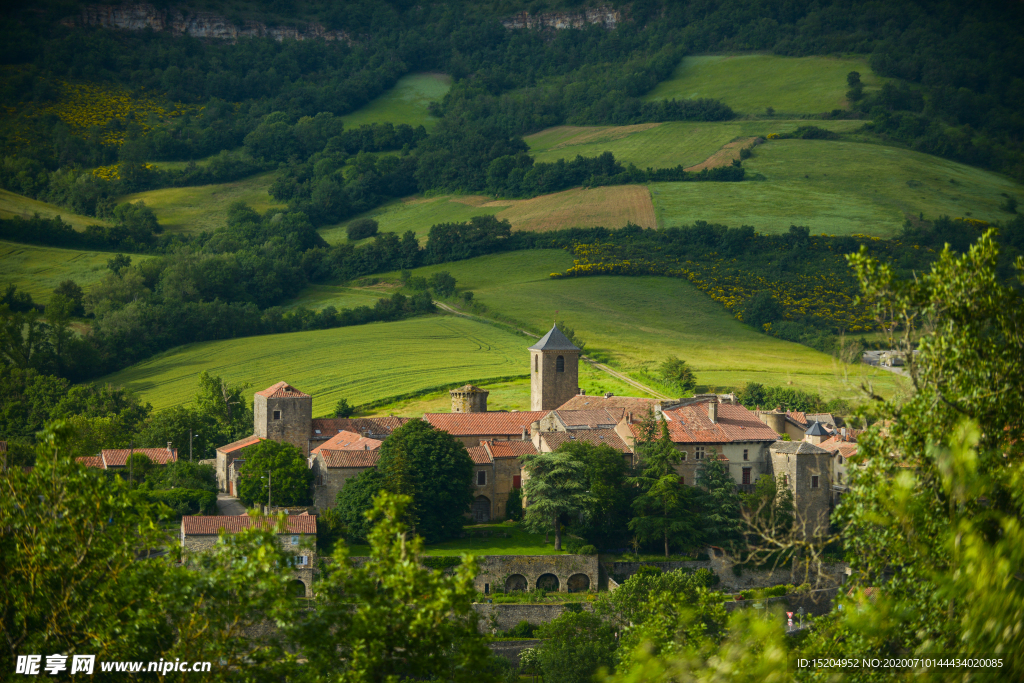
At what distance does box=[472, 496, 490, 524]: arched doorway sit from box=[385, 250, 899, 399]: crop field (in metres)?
30.8

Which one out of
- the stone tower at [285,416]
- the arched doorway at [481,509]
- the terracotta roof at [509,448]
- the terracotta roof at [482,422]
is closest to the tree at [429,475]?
the arched doorway at [481,509]

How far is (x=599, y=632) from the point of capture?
44688 mm

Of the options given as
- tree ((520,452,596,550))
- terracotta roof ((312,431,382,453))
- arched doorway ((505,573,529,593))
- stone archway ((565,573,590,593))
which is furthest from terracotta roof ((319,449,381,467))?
stone archway ((565,573,590,593))

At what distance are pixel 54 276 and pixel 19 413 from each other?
4119 cm

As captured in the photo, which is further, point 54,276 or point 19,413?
point 54,276

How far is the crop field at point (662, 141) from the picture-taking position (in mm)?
155750

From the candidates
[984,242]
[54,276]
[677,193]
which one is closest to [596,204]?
[677,193]

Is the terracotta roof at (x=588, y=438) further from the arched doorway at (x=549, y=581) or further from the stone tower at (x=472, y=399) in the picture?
the stone tower at (x=472, y=399)

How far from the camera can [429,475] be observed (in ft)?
177

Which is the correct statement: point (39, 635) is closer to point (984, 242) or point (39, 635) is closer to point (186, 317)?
point (984, 242)

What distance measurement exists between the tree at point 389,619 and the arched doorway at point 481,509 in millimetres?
37463

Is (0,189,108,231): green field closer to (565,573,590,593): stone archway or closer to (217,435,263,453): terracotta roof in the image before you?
(217,435,263,453): terracotta roof

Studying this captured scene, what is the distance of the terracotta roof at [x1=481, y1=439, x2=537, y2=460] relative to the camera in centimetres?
5894

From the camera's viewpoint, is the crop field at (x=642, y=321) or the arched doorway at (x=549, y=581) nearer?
the arched doorway at (x=549, y=581)
